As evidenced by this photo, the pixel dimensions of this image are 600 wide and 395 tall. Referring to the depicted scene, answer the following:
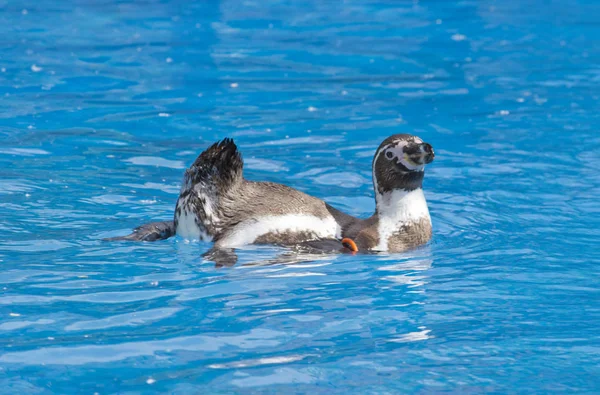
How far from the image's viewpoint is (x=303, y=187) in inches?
407

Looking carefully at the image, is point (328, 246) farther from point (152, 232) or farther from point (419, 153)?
point (152, 232)

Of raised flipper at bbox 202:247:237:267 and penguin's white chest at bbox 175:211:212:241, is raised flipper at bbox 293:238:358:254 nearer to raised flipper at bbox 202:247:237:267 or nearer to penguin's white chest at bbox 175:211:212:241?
raised flipper at bbox 202:247:237:267

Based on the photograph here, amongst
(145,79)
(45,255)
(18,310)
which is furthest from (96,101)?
(18,310)

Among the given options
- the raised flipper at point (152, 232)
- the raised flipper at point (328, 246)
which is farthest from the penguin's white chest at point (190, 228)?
the raised flipper at point (328, 246)

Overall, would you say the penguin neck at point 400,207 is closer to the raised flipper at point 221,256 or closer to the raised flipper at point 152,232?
the raised flipper at point 221,256

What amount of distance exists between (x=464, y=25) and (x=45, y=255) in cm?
1195

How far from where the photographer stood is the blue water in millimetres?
6152

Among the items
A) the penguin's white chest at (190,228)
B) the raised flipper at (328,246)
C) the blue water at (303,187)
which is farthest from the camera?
the penguin's white chest at (190,228)

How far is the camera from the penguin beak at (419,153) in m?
8.09

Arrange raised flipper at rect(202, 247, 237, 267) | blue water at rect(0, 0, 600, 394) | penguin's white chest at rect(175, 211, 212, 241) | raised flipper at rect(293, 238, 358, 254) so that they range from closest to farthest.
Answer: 1. blue water at rect(0, 0, 600, 394)
2. raised flipper at rect(202, 247, 237, 267)
3. raised flipper at rect(293, 238, 358, 254)
4. penguin's white chest at rect(175, 211, 212, 241)

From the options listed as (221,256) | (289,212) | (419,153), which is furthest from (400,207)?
(221,256)

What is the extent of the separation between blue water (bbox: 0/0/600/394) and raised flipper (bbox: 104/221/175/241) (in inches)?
4.5

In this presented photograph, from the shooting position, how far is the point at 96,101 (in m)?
13.6

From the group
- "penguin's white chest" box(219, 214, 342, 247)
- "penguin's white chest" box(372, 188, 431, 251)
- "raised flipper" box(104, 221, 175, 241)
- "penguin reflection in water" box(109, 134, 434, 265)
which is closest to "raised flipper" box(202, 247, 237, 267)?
"penguin reflection in water" box(109, 134, 434, 265)
